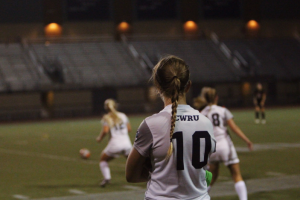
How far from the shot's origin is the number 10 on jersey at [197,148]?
3684 millimetres

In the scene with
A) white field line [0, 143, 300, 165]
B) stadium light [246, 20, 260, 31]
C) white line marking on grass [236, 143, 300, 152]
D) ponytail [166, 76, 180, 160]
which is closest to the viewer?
ponytail [166, 76, 180, 160]

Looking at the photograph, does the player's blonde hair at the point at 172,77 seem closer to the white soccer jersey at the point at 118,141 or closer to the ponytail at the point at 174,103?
the ponytail at the point at 174,103

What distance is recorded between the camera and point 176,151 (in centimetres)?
368

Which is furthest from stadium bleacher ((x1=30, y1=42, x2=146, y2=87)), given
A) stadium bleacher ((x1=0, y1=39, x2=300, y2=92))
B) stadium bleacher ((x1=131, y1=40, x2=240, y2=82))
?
stadium bleacher ((x1=131, y1=40, x2=240, y2=82))

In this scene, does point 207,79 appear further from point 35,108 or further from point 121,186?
point 121,186

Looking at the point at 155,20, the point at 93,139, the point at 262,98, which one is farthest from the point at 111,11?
the point at 93,139

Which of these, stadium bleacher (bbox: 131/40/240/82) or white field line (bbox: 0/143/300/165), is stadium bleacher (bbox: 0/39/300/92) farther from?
white field line (bbox: 0/143/300/165)

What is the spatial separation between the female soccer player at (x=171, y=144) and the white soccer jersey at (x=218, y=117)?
5.36 m

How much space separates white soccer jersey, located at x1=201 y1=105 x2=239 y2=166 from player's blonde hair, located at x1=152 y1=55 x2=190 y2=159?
5407mm

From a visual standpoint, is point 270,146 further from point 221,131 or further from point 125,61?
point 125,61

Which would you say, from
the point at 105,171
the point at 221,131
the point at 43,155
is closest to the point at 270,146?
the point at 43,155

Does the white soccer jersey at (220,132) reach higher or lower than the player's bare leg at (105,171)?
higher

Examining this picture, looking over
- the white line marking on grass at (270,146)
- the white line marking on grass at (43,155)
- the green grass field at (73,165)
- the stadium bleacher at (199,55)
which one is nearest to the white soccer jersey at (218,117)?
the green grass field at (73,165)

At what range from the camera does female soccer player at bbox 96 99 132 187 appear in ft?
37.2
